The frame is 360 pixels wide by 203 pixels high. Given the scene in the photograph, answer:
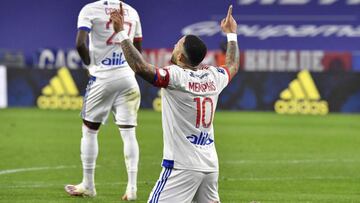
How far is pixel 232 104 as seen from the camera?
2694 cm

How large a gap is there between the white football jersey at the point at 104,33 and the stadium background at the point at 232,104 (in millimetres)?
1416

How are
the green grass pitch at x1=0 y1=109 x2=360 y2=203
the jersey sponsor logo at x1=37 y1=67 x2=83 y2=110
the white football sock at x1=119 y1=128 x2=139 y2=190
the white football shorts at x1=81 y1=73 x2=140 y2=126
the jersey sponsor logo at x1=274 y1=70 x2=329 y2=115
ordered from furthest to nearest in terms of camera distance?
the jersey sponsor logo at x1=37 y1=67 x2=83 y2=110, the jersey sponsor logo at x1=274 y1=70 x2=329 y2=115, the green grass pitch at x1=0 y1=109 x2=360 y2=203, the white football shorts at x1=81 y1=73 x2=140 y2=126, the white football sock at x1=119 y1=128 x2=139 y2=190

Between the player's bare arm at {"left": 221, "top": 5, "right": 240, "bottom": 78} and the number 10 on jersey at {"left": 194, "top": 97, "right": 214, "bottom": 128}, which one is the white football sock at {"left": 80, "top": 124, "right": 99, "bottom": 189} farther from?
the number 10 on jersey at {"left": 194, "top": 97, "right": 214, "bottom": 128}

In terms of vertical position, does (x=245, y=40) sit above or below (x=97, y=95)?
below

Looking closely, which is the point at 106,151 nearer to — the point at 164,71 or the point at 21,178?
the point at 21,178

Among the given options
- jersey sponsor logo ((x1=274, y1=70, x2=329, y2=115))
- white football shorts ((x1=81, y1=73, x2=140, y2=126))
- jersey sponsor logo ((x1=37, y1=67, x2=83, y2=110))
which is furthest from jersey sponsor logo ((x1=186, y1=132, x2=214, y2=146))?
jersey sponsor logo ((x1=37, y1=67, x2=83, y2=110))

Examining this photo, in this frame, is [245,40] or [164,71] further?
[245,40]

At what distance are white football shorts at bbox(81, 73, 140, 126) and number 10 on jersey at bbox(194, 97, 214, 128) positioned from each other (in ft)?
11.0

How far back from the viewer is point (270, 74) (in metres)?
26.6

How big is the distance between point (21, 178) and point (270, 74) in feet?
48.4

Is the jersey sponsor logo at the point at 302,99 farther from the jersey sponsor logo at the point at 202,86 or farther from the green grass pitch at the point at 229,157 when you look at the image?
the jersey sponsor logo at the point at 202,86

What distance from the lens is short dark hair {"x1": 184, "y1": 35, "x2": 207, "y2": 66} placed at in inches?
291

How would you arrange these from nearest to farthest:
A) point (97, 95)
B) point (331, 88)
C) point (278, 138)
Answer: point (97, 95) → point (278, 138) → point (331, 88)

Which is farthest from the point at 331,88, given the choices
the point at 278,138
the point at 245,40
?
the point at 245,40
